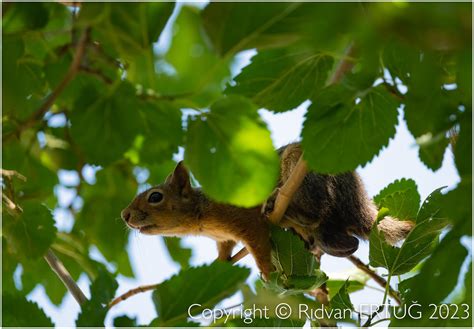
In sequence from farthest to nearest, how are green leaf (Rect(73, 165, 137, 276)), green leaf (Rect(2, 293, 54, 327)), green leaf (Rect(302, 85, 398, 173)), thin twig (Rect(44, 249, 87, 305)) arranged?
green leaf (Rect(73, 165, 137, 276)) < thin twig (Rect(44, 249, 87, 305)) < green leaf (Rect(302, 85, 398, 173)) < green leaf (Rect(2, 293, 54, 327))

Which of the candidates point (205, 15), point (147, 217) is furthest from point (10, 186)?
point (147, 217)

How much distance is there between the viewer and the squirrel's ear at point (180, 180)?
385 centimetres

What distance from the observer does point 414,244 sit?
2.15m

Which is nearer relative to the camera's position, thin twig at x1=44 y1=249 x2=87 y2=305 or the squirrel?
thin twig at x1=44 y1=249 x2=87 y2=305

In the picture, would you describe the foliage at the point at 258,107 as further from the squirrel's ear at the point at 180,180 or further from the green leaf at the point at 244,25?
the squirrel's ear at the point at 180,180

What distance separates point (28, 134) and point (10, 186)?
32.4 inches

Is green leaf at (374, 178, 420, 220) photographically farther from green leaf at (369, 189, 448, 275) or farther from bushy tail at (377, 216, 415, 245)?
bushy tail at (377, 216, 415, 245)

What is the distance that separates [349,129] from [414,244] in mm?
733

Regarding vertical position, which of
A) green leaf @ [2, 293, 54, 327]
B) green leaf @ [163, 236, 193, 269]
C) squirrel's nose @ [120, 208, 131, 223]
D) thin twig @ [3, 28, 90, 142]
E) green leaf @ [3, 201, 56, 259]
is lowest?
green leaf @ [163, 236, 193, 269]

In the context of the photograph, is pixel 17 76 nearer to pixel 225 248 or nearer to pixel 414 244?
pixel 414 244

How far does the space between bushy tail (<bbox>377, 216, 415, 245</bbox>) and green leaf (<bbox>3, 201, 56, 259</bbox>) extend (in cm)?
184

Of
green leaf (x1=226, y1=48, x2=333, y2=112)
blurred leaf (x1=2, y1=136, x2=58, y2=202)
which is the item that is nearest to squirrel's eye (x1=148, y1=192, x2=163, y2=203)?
blurred leaf (x1=2, y1=136, x2=58, y2=202)

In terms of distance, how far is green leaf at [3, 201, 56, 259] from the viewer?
186 cm

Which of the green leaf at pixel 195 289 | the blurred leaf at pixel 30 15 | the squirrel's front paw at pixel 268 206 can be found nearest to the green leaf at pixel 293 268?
the squirrel's front paw at pixel 268 206
